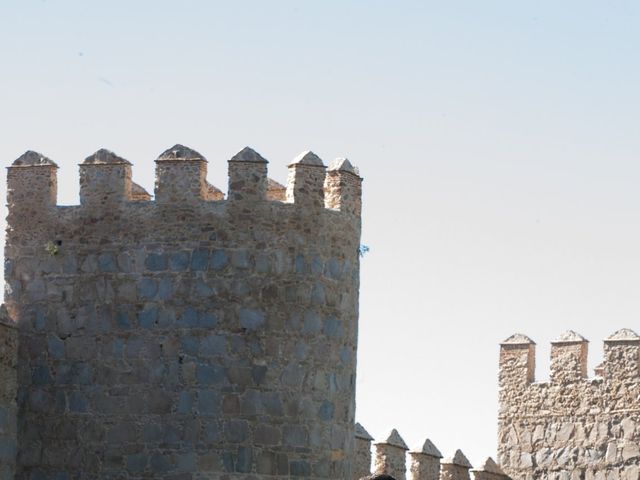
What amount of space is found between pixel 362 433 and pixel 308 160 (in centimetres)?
362

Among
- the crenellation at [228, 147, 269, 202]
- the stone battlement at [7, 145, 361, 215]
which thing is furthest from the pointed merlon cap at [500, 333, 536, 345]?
the crenellation at [228, 147, 269, 202]

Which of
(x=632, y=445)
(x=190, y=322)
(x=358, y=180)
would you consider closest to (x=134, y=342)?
(x=190, y=322)

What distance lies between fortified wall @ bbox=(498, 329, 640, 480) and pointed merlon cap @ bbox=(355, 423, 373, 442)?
524 centimetres

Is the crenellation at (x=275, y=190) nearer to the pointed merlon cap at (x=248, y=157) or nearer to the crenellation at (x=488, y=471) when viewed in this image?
the pointed merlon cap at (x=248, y=157)

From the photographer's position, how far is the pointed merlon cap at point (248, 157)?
2569 centimetres

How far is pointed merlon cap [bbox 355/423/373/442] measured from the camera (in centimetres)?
2802

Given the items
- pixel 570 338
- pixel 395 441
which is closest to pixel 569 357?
pixel 570 338

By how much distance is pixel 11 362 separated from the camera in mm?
25656

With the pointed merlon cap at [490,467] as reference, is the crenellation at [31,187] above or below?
above

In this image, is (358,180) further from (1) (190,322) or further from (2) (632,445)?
(2) (632,445)

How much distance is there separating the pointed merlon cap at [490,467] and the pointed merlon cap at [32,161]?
7.96 meters

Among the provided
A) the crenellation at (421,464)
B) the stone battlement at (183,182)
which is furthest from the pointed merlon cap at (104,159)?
the crenellation at (421,464)

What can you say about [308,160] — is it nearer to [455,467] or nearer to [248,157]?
[248,157]

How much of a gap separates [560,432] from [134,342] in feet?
30.0
